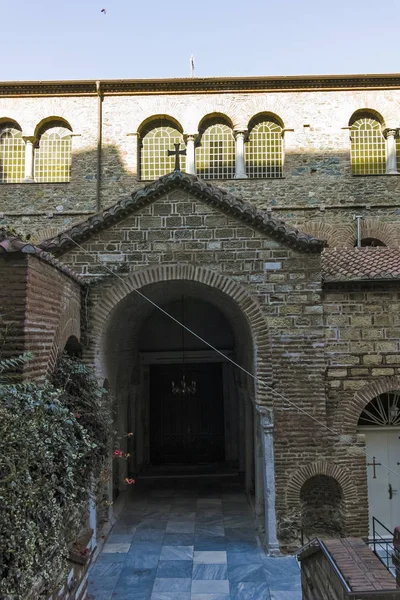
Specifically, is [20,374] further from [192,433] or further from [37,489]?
[192,433]

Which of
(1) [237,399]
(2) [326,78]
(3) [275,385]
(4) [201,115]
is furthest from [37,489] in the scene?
(2) [326,78]

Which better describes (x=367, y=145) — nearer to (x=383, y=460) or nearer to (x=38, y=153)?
(x=383, y=460)

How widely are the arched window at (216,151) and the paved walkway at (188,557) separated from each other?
9096mm

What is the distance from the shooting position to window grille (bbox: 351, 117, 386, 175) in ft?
46.4

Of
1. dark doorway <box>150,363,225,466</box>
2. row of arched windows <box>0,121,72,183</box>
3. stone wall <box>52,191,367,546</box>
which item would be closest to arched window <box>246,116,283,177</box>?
row of arched windows <box>0,121,72,183</box>

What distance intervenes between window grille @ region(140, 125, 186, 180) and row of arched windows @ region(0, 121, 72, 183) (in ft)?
7.56

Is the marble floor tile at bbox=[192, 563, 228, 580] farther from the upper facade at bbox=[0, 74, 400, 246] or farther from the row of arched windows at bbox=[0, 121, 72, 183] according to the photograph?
the row of arched windows at bbox=[0, 121, 72, 183]

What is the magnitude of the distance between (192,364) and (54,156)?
302 inches

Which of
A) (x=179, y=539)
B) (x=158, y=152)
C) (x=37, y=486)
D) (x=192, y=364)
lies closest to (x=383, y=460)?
(x=179, y=539)

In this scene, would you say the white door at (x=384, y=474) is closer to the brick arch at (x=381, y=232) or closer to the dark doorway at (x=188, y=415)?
the dark doorway at (x=188, y=415)

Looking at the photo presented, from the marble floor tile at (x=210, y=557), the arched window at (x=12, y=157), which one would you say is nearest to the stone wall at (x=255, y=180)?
the arched window at (x=12, y=157)

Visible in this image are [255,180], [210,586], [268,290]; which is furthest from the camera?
[255,180]

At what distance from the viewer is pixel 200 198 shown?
8359 mm

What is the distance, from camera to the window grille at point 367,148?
14141 mm
